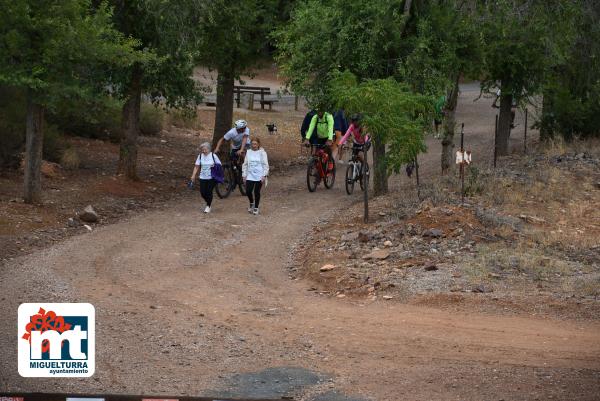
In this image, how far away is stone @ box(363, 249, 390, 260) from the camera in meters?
17.0

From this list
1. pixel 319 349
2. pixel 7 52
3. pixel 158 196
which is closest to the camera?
pixel 319 349

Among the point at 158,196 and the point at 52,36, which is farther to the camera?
the point at 158,196

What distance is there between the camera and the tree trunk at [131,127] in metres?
24.7

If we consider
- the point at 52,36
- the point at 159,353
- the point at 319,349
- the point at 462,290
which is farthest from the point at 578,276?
the point at 52,36

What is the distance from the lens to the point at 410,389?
10.6 m

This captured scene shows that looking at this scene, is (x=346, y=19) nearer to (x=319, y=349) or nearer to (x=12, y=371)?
(x=319, y=349)

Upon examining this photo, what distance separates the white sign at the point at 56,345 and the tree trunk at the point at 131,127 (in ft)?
47.9

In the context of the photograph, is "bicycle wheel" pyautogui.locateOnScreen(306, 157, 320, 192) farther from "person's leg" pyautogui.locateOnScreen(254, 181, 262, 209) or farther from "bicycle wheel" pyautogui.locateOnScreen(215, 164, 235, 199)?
"person's leg" pyautogui.locateOnScreen(254, 181, 262, 209)

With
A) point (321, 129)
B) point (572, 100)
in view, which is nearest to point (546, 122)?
point (572, 100)

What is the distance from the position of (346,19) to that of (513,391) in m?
13.5

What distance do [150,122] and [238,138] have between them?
1228cm

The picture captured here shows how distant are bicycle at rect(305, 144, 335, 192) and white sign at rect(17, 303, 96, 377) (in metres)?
14.1

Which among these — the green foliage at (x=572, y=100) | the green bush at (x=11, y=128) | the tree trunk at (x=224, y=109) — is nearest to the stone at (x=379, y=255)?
the green bush at (x=11, y=128)

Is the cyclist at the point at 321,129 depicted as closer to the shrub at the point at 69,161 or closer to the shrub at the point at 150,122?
the shrub at the point at 69,161
